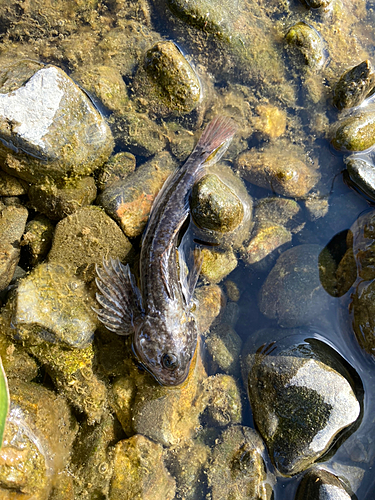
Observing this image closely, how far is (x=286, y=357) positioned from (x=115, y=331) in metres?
2.00

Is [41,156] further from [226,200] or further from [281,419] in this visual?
[281,419]

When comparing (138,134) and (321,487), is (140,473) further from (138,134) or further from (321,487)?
(138,134)

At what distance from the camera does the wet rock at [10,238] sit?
3.78 metres

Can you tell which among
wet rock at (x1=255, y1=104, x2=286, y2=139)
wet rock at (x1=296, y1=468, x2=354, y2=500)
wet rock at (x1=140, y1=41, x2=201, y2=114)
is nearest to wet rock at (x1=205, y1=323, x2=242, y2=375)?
wet rock at (x1=296, y1=468, x2=354, y2=500)

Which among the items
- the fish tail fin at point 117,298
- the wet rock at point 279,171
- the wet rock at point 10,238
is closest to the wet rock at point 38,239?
the wet rock at point 10,238

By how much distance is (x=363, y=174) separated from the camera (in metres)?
4.27

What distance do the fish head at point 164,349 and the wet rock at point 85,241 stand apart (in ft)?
3.03

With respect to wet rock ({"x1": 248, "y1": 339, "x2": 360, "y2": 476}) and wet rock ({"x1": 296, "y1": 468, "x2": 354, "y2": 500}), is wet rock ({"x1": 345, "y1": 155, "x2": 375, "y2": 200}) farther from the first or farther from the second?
wet rock ({"x1": 296, "y1": 468, "x2": 354, "y2": 500})

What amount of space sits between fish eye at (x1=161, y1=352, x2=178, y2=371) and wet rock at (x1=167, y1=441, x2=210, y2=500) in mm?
956

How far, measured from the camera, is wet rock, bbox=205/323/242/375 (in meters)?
4.23

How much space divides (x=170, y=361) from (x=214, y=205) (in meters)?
1.86

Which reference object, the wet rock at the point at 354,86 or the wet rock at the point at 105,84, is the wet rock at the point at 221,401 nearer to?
the wet rock at the point at 105,84

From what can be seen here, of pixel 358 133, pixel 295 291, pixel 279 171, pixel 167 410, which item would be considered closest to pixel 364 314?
pixel 295 291

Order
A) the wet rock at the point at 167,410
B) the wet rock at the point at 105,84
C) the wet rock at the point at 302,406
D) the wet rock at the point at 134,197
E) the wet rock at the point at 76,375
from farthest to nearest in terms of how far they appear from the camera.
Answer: the wet rock at the point at 105,84 < the wet rock at the point at 134,197 < the wet rock at the point at 167,410 < the wet rock at the point at 76,375 < the wet rock at the point at 302,406
